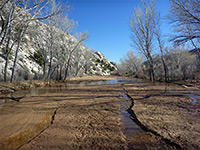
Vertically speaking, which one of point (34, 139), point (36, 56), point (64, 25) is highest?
point (64, 25)

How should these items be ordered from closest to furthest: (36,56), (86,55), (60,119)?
(60,119) < (36,56) < (86,55)

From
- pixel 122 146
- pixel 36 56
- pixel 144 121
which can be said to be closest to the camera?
pixel 122 146

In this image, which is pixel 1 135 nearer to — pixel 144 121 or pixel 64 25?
pixel 144 121

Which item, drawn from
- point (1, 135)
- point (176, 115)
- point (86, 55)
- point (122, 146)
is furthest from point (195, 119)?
point (86, 55)

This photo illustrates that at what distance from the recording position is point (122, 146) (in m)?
1.73

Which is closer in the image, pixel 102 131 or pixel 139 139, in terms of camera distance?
pixel 139 139

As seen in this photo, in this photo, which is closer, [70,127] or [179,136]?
[179,136]

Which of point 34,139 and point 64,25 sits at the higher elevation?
point 64,25

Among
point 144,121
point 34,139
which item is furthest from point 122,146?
point 34,139

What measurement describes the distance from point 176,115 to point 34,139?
3225 mm

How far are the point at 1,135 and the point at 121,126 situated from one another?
2.33 m

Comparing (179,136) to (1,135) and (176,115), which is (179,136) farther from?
(1,135)

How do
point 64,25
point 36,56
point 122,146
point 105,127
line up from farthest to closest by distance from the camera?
point 36,56, point 64,25, point 105,127, point 122,146

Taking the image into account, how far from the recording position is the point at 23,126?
246 cm
